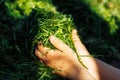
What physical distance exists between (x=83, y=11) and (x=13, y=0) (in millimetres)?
1093

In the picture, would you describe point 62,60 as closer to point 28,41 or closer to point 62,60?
point 62,60

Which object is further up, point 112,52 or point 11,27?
point 11,27

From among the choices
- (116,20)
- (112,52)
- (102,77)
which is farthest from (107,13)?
(102,77)

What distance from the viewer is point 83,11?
4.24 m

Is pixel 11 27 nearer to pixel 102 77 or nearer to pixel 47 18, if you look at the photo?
pixel 47 18

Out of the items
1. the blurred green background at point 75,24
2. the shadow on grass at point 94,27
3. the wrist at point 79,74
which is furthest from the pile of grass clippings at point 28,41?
the shadow on grass at point 94,27

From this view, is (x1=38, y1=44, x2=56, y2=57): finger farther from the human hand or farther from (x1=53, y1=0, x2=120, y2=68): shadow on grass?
(x1=53, y1=0, x2=120, y2=68): shadow on grass

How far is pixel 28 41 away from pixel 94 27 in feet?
5.45

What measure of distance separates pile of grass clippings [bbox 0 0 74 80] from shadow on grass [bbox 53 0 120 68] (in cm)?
105

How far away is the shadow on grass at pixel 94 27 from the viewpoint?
3.81 metres

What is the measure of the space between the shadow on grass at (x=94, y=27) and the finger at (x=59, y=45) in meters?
1.18

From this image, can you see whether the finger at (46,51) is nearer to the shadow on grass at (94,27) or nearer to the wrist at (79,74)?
the wrist at (79,74)

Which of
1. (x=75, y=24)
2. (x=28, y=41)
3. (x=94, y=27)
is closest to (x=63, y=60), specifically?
(x=28, y=41)

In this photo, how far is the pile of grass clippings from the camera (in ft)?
8.21
